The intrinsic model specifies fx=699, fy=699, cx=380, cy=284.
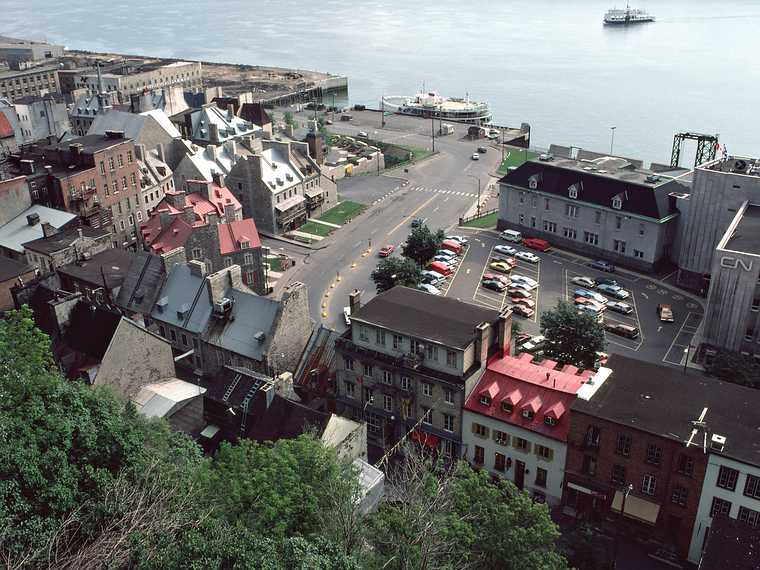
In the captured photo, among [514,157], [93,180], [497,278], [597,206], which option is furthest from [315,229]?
[514,157]

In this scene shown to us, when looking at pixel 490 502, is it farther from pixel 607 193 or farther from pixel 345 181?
pixel 345 181

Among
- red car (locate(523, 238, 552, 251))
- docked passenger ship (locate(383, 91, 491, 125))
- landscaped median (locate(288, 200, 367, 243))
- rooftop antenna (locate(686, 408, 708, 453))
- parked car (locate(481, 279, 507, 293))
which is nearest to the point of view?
rooftop antenna (locate(686, 408, 708, 453))

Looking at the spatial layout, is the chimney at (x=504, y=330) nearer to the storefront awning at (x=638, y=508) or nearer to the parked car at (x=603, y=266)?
the storefront awning at (x=638, y=508)

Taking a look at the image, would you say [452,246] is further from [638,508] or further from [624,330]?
[638,508]

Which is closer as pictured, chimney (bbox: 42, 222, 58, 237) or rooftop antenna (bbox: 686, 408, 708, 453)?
rooftop antenna (bbox: 686, 408, 708, 453)

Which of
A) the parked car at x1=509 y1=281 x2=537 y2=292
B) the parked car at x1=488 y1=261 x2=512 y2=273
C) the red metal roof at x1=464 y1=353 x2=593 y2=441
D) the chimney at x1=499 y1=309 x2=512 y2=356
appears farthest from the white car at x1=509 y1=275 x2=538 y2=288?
the red metal roof at x1=464 y1=353 x2=593 y2=441

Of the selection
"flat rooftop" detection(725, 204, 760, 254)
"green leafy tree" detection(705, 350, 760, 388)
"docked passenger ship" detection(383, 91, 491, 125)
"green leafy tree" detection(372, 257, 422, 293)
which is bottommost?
"green leafy tree" detection(705, 350, 760, 388)

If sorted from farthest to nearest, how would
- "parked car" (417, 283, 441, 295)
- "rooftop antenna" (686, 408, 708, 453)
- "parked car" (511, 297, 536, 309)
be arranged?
"parked car" (417, 283, 441, 295), "parked car" (511, 297, 536, 309), "rooftop antenna" (686, 408, 708, 453)

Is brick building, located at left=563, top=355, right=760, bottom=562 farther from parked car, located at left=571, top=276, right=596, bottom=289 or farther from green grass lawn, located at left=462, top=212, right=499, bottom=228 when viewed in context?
green grass lawn, located at left=462, top=212, right=499, bottom=228
